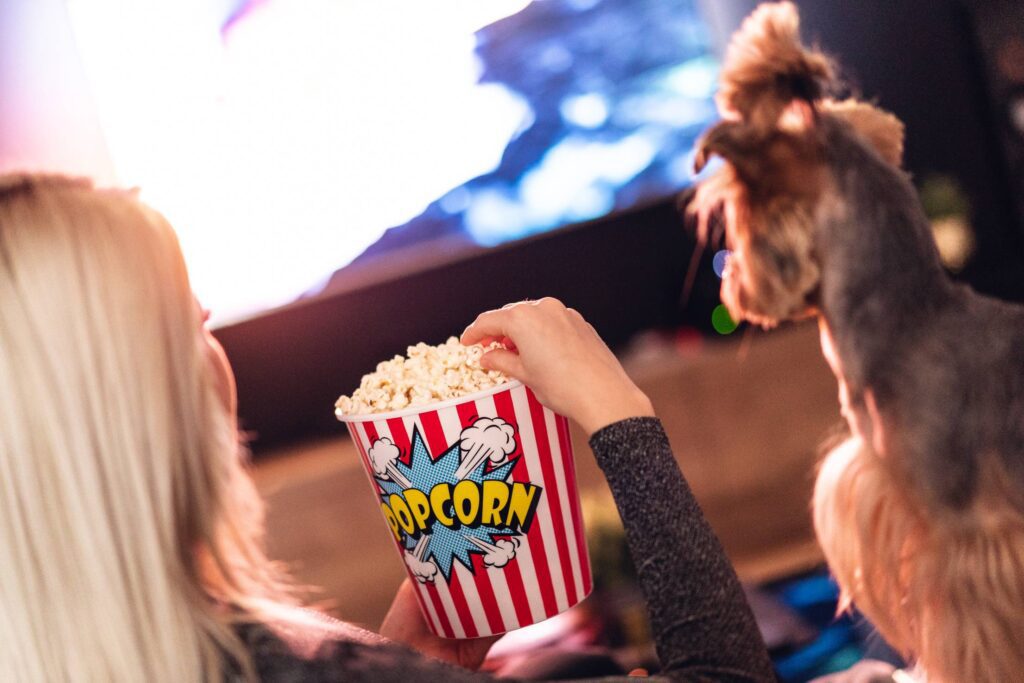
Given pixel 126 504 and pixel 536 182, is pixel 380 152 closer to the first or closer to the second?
pixel 536 182

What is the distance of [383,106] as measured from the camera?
7.95ft

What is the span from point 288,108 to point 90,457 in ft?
6.37

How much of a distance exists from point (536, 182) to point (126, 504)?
1.93m

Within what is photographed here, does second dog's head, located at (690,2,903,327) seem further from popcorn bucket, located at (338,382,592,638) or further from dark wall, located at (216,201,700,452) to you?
dark wall, located at (216,201,700,452)

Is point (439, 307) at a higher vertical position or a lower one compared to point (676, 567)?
lower

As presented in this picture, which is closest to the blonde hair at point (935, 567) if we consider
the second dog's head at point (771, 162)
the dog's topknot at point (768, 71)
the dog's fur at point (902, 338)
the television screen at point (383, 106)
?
the dog's fur at point (902, 338)

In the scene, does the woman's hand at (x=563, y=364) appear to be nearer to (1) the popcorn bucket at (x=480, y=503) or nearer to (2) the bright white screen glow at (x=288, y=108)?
(1) the popcorn bucket at (x=480, y=503)

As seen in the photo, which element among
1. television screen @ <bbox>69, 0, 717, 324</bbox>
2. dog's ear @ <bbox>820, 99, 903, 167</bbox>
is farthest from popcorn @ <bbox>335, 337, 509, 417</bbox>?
television screen @ <bbox>69, 0, 717, 324</bbox>

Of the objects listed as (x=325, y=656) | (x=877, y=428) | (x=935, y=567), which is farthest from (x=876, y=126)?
Result: (x=325, y=656)

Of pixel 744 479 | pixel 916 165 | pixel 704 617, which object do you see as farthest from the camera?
pixel 916 165

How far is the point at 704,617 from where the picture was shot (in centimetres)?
64

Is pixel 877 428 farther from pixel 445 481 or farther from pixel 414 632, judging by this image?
pixel 414 632

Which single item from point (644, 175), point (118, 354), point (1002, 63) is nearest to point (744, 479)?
point (644, 175)

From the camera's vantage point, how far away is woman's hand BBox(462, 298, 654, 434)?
2.19ft
